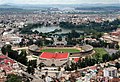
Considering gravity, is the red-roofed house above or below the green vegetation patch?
above

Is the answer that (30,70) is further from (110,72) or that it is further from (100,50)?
(100,50)

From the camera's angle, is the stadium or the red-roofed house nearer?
the red-roofed house

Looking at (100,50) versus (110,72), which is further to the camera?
(100,50)

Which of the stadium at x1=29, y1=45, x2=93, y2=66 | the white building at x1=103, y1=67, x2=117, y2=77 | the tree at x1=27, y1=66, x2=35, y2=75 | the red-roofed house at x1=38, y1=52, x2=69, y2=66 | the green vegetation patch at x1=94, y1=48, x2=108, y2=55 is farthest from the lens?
the green vegetation patch at x1=94, y1=48, x2=108, y2=55

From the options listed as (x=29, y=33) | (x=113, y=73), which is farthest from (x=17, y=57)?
(x=29, y=33)

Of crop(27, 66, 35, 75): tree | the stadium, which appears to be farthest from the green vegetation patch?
crop(27, 66, 35, 75): tree

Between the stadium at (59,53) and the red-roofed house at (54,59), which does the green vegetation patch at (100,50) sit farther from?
the red-roofed house at (54,59)

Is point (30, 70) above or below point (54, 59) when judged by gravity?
above

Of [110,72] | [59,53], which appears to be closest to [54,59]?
[59,53]

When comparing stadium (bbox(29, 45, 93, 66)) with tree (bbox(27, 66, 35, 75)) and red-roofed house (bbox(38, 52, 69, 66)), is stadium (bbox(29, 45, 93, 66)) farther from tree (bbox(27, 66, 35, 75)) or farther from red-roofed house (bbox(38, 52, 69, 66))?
tree (bbox(27, 66, 35, 75))

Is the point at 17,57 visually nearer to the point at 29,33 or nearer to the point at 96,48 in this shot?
the point at 96,48

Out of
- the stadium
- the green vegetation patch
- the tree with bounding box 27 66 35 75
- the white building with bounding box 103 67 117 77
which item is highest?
the white building with bounding box 103 67 117 77
